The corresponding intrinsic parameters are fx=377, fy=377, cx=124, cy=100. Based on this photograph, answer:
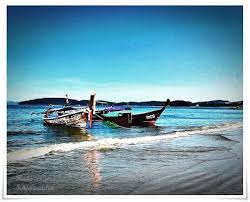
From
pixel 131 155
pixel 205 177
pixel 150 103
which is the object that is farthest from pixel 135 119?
pixel 205 177

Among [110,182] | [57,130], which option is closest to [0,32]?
[57,130]

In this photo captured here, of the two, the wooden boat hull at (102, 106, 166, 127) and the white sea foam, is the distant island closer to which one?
the wooden boat hull at (102, 106, 166, 127)

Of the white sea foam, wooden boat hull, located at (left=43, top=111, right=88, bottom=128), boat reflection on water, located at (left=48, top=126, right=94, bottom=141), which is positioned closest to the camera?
the white sea foam

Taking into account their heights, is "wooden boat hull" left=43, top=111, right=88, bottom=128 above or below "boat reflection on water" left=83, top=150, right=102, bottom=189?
above

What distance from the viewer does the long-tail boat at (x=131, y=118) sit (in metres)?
4.07

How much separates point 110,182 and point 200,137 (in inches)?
42.9

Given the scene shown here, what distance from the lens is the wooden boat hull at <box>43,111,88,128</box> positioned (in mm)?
4062

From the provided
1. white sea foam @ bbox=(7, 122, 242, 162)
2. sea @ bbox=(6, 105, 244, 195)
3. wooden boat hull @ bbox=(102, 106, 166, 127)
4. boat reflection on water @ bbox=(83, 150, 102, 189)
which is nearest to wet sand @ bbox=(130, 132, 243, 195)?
sea @ bbox=(6, 105, 244, 195)

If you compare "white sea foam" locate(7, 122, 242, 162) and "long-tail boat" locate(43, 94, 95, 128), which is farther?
"long-tail boat" locate(43, 94, 95, 128)

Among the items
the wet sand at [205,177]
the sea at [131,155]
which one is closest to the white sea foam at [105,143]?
the sea at [131,155]

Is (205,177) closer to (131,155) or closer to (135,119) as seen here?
(131,155)

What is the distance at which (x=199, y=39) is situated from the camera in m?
3.88

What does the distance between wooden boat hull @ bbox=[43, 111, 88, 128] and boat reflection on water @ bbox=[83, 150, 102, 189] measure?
1.12 ft
